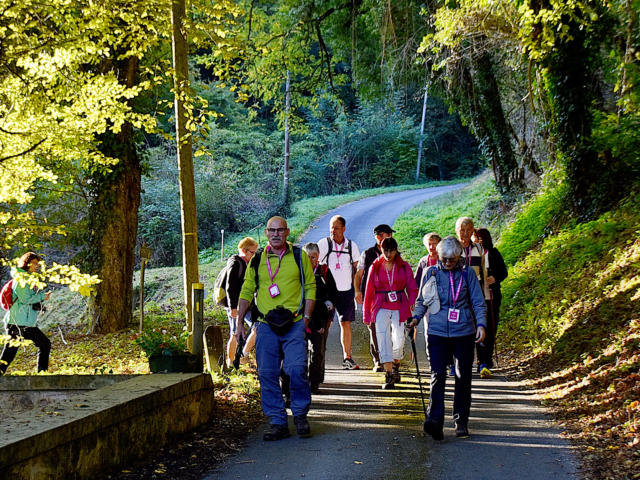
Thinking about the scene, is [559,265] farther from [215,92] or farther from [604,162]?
[215,92]

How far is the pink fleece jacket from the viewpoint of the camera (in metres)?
9.12

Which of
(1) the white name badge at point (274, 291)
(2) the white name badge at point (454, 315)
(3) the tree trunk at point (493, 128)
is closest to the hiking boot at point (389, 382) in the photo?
(2) the white name badge at point (454, 315)

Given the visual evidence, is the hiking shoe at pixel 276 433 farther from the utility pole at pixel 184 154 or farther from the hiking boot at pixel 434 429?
the utility pole at pixel 184 154

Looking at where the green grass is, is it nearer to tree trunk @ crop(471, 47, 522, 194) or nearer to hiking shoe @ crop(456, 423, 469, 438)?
tree trunk @ crop(471, 47, 522, 194)

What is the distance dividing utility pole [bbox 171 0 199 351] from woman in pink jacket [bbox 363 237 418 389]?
228 centimetres

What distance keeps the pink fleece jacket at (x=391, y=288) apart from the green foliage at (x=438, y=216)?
14499mm

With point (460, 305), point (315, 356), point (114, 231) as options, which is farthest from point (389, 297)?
point (114, 231)

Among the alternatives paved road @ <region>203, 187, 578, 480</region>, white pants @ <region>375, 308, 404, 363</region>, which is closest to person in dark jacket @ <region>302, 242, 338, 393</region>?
paved road @ <region>203, 187, 578, 480</region>

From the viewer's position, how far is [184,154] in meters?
8.92

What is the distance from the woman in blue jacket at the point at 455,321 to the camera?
6.57 m

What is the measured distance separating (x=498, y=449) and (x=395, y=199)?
4139 cm

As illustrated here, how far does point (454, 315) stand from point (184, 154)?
13.7 feet

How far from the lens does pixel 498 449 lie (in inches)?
240

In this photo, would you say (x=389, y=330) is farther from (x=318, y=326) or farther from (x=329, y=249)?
(x=329, y=249)
